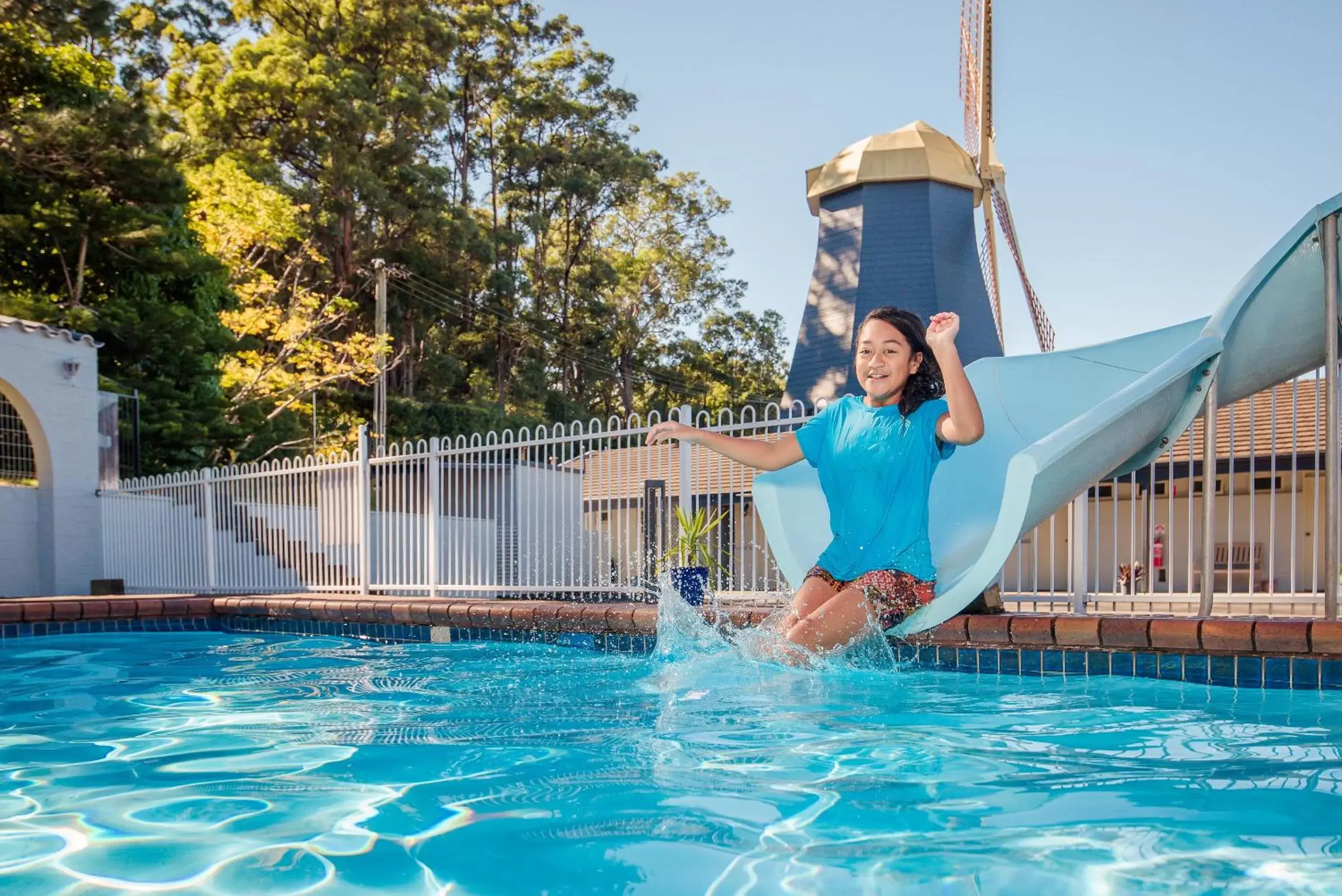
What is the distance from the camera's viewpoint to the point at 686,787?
2803 mm

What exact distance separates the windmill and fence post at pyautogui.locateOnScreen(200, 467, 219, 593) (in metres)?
13.1

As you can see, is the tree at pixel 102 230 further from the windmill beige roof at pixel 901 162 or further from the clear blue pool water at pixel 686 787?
the clear blue pool water at pixel 686 787

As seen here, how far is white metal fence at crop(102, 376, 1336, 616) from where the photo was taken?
6.58 m

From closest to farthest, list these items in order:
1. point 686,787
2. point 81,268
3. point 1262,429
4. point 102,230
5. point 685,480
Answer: point 686,787, point 685,480, point 1262,429, point 102,230, point 81,268

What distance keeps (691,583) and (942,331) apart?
327cm

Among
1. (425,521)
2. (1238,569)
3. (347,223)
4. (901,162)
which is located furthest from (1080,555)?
(347,223)

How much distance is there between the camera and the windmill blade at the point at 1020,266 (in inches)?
799

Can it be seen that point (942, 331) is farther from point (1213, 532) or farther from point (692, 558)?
point (692, 558)

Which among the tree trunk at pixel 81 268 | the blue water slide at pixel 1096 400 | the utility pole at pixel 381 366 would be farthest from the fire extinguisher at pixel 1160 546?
the tree trunk at pixel 81 268

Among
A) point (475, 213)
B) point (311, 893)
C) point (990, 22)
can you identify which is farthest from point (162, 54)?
point (311, 893)

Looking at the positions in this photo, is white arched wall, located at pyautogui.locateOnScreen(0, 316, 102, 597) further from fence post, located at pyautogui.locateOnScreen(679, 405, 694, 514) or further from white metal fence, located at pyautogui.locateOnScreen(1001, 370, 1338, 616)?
white metal fence, located at pyautogui.locateOnScreen(1001, 370, 1338, 616)

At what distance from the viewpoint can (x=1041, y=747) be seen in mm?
3311

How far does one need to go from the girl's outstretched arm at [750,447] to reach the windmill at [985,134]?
14.9 meters

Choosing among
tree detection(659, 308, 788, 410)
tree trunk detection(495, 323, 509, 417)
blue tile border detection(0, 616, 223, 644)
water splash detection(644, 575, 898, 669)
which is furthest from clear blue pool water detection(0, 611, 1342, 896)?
tree detection(659, 308, 788, 410)
